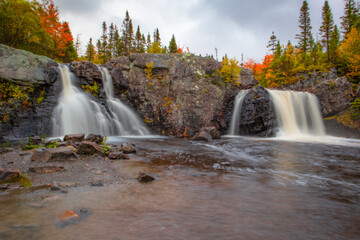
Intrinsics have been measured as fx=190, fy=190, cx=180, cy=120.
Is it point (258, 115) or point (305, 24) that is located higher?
point (305, 24)

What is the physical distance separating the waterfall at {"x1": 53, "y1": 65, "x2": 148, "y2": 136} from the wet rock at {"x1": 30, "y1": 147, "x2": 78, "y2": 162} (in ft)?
22.1

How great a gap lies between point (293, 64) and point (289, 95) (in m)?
16.8

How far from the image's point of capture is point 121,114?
14.9m

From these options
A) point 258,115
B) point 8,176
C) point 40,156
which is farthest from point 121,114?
point 8,176

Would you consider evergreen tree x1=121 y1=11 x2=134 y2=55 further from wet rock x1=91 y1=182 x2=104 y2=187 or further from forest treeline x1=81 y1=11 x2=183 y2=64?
wet rock x1=91 y1=182 x2=104 y2=187

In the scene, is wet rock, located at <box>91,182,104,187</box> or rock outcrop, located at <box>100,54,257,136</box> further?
rock outcrop, located at <box>100,54,257,136</box>

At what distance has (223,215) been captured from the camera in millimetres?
2939

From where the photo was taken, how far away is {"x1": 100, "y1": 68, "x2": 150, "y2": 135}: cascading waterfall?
567 inches

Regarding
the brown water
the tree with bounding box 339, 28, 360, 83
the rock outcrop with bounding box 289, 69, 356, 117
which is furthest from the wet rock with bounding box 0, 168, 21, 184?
the tree with bounding box 339, 28, 360, 83

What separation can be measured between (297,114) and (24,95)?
20.5 metres

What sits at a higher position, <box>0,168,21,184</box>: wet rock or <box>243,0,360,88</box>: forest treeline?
<box>243,0,360,88</box>: forest treeline

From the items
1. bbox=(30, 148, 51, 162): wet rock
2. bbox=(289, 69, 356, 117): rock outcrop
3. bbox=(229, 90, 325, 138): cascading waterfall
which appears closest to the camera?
bbox=(30, 148, 51, 162): wet rock

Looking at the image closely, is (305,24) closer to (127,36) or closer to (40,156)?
(127,36)

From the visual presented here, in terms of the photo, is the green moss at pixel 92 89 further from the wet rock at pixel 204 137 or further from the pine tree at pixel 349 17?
the pine tree at pixel 349 17
